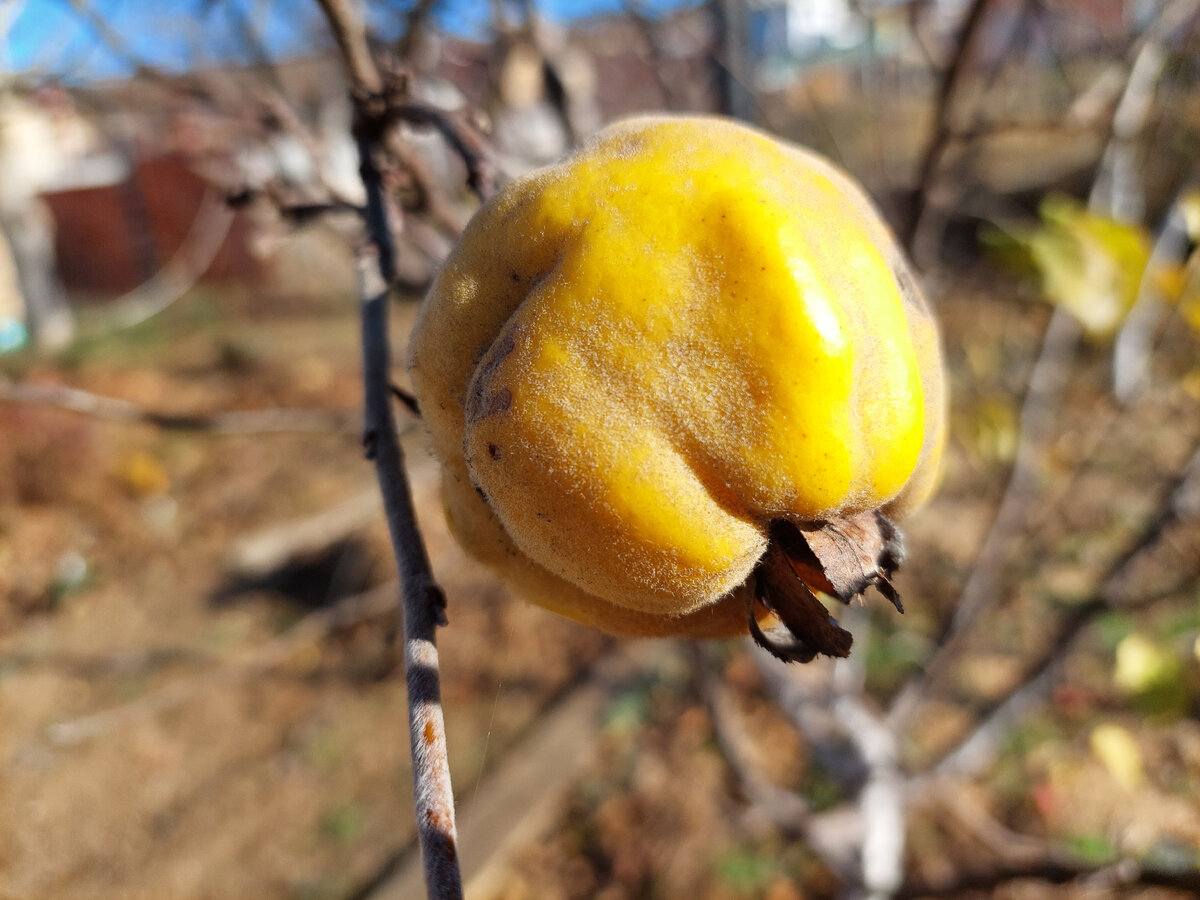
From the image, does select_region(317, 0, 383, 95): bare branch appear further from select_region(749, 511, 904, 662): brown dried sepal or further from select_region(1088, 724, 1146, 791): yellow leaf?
select_region(1088, 724, 1146, 791): yellow leaf

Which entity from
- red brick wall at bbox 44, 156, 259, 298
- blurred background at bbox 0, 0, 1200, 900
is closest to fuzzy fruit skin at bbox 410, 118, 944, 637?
blurred background at bbox 0, 0, 1200, 900

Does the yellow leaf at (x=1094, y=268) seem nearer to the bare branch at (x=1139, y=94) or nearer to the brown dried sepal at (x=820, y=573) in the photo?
the bare branch at (x=1139, y=94)

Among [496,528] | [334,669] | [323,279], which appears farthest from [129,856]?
[323,279]

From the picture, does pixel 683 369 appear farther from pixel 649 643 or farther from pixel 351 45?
pixel 649 643

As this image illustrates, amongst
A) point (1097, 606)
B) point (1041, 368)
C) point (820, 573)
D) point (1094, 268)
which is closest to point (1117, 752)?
point (1097, 606)

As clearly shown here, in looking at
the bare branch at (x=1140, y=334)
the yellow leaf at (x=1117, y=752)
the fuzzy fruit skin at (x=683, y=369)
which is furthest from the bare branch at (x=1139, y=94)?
the fuzzy fruit skin at (x=683, y=369)
